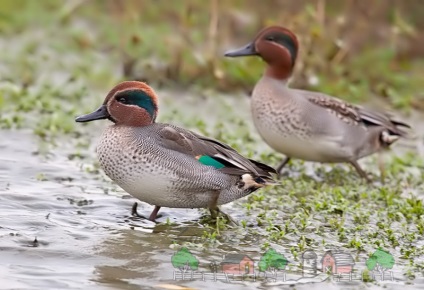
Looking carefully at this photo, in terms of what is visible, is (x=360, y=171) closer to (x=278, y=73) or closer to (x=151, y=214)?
(x=278, y=73)

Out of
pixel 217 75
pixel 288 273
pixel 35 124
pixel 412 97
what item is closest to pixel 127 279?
pixel 288 273

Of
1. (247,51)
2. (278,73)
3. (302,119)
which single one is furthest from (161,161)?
(247,51)

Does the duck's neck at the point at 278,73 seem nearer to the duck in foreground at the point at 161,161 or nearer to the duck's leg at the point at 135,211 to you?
the duck in foreground at the point at 161,161

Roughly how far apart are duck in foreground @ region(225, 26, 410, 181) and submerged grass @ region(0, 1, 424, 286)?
0.25m

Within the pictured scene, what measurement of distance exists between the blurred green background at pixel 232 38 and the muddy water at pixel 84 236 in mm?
3176

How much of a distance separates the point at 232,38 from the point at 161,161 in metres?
6.22

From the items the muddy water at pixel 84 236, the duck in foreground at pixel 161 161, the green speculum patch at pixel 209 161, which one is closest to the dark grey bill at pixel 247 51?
the muddy water at pixel 84 236

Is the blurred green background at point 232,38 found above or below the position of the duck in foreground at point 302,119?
above

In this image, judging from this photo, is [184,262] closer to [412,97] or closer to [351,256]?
[351,256]

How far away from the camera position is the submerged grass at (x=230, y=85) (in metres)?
6.22

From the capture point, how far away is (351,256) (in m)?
5.66

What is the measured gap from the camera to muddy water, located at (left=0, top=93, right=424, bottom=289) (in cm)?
494

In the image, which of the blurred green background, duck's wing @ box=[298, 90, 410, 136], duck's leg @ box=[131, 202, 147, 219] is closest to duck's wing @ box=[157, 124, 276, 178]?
duck's leg @ box=[131, 202, 147, 219]

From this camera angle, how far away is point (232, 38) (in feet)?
39.3
